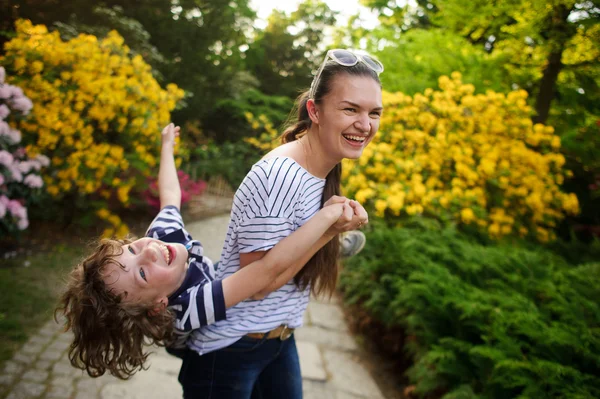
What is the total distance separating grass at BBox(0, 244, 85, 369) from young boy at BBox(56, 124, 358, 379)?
5.19 ft

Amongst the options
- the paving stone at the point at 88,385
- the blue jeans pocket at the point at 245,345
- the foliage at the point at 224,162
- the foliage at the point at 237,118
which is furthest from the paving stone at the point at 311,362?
the foliage at the point at 237,118

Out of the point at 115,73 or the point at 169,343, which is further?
the point at 115,73

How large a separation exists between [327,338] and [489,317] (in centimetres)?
172

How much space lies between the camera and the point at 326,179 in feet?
4.82

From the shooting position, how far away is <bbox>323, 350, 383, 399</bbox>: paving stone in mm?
3139

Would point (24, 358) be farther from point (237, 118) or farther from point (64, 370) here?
point (237, 118)

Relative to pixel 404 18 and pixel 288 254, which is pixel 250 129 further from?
pixel 288 254

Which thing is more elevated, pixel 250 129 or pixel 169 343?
pixel 250 129

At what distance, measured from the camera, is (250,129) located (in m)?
12.9

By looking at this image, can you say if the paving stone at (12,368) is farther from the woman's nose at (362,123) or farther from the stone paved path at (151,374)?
the woman's nose at (362,123)

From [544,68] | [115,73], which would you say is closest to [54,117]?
[115,73]

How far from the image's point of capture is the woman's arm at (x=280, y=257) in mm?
1169

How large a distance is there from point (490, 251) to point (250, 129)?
10291 mm

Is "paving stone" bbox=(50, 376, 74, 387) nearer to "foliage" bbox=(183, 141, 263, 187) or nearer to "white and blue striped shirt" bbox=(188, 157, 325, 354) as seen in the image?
"white and blue striped shirt" bbox=(188, 157, 325, 354)
